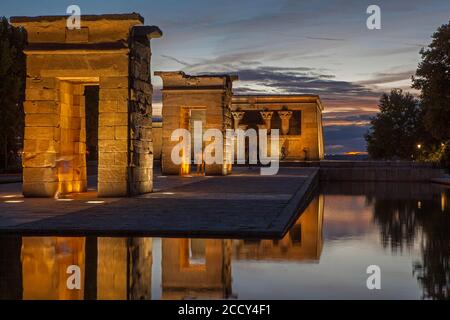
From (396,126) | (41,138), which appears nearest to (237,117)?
(396,126)

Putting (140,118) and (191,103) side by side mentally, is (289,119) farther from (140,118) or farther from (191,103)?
(140,118)

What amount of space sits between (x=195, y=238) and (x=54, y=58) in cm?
957

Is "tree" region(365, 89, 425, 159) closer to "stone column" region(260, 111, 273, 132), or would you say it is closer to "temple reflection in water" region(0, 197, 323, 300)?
"stone column" region(260, 111, 273, 132)

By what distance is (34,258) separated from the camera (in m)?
8.08

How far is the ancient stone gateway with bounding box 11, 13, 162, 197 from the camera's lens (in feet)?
56.2

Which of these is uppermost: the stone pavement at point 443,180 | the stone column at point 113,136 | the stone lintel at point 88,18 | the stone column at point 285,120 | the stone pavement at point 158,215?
the stone lintel at point 88,18

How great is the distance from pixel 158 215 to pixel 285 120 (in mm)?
41046

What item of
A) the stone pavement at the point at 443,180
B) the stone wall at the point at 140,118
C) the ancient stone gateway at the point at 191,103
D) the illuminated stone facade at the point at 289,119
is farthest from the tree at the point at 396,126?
the stone wall at the point at 140,118

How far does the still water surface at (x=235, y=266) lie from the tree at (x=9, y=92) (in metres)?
26.1

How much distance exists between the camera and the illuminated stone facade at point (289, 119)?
52.2 metres

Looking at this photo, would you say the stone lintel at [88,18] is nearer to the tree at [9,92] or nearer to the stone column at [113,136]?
the stone column at [113,136]

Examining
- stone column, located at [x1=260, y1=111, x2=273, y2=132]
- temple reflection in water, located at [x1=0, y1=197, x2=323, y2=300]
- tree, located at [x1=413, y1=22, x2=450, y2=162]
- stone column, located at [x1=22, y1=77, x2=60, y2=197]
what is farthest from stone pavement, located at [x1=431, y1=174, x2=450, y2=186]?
temple reflection in water, located at [x1=0, y1=197, x2=323, y2=300]

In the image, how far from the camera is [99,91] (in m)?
17.1

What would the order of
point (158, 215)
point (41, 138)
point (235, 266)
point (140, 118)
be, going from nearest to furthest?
point (235, 266) < point (158, 215) < point (41, 138) < point (140, 118)
